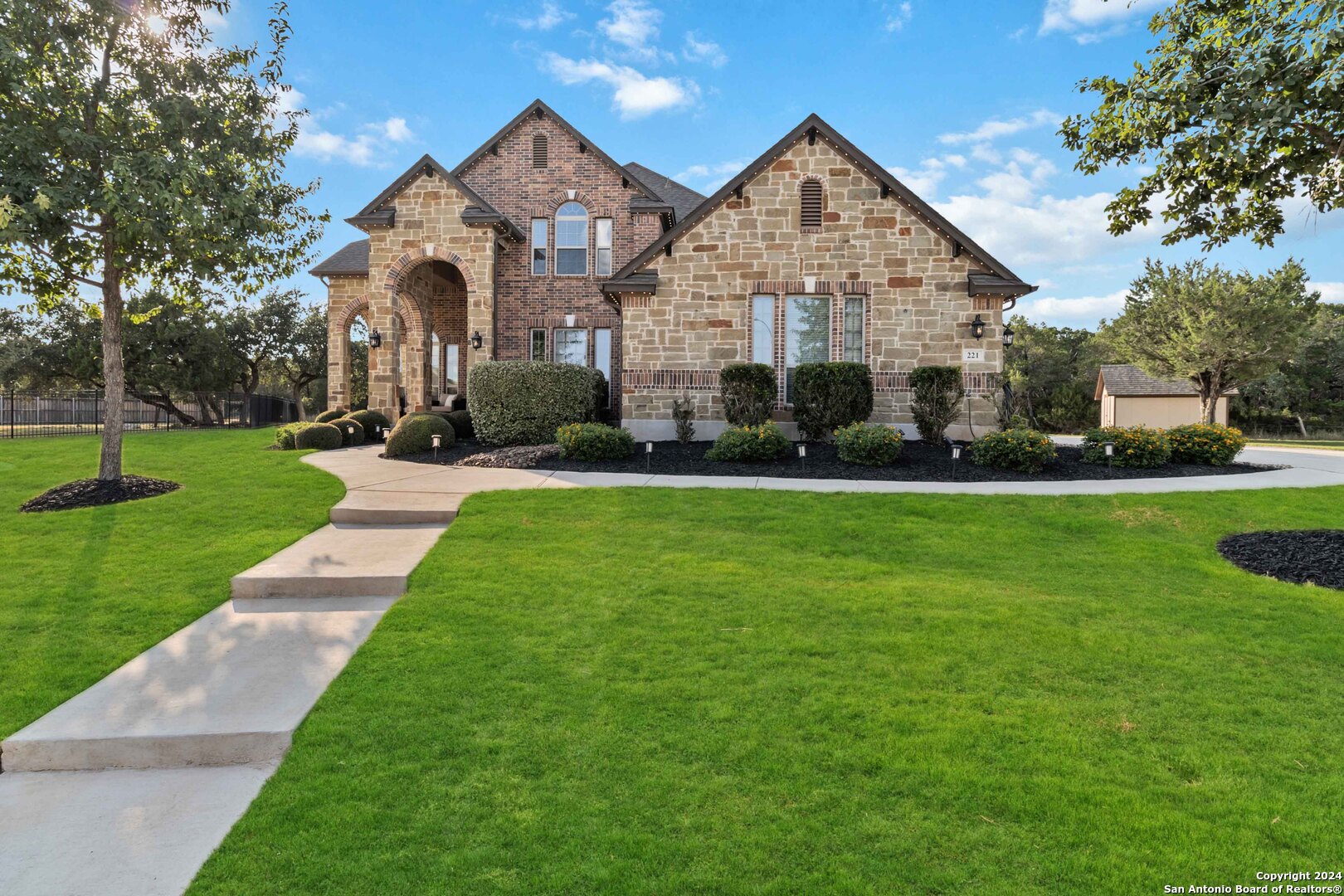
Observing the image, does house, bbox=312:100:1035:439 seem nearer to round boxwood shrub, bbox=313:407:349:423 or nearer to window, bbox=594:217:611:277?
window, bbox=594:217:611:277

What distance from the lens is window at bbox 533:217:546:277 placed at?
20.4 meters

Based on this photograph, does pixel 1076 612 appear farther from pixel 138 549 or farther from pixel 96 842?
pixel 138 549

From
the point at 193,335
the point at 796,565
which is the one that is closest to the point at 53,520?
the point at 796,565

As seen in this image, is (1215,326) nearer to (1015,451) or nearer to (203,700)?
(1015,451)

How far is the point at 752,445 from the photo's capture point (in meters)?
12.7

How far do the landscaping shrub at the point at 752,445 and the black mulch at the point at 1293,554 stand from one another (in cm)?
666

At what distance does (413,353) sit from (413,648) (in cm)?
1598

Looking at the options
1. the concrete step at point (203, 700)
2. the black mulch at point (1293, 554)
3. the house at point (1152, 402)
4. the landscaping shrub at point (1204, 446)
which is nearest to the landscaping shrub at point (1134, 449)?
the landscaping shrub at point (1204, 446)

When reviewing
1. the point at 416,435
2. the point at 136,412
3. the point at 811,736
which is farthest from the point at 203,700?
the point at 136,412

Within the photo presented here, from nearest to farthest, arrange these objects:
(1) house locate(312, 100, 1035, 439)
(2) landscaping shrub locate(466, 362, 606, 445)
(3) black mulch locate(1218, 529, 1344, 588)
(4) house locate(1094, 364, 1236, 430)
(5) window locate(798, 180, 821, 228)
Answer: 1. (3) black mulch locate(1218, 529, 1344, 588)
2. (2) landscaping shrub locate(466, 362, 606, 445)
3. (1) house locate(312, 100, 1035, 439)
4. (5) window locate(798, 180, 821, 228)
5. (4) house locate(1094, 364, 1236, 430)

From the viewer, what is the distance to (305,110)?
1231cm

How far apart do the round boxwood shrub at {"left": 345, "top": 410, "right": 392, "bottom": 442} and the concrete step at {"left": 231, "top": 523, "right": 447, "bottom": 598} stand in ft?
37.2

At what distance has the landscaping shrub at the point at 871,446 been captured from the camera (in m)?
12.4

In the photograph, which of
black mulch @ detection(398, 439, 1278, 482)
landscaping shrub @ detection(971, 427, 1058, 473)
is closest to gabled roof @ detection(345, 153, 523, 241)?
black mulch @ detection(398, 439, 1278, 482)
